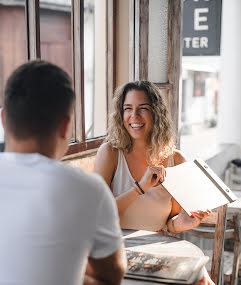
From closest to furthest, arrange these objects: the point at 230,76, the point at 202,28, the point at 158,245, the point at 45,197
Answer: the point at 45,197 → the point at 158,245 → the point at 202,28 → the point at 230,76

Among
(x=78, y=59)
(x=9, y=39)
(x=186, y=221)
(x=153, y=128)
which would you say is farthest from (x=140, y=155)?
(x=9, y=39)

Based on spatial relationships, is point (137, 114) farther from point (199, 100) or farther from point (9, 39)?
point (199, 100)

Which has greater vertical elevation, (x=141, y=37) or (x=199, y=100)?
(x=141, y=37)

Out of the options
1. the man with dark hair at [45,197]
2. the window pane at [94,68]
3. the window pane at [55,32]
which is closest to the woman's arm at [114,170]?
the man with dark hair at [45,197]

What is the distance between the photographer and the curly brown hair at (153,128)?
2.07m

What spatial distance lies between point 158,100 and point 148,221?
0.67 meters

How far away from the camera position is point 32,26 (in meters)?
2.11

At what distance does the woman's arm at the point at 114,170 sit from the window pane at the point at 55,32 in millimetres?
2039

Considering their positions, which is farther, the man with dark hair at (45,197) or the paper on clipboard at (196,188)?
the paper on clipboard at (196,188)

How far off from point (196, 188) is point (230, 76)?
4292 mm

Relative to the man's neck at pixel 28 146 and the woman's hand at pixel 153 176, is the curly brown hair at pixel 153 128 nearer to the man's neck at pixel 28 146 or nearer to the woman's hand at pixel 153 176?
the woman's hand at pixel 153 176

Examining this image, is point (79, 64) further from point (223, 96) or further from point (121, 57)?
point (223, 96)

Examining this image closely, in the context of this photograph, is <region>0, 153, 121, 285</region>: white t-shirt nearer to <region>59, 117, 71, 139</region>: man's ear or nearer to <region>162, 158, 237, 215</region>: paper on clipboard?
<region>59, 117, 71, 139</region>: man's ear

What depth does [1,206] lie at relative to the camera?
0.76 m
